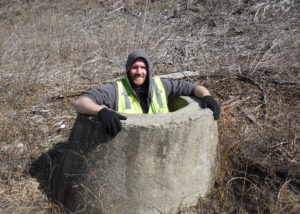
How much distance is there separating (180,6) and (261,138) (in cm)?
523

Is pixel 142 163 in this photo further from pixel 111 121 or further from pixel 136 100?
pixel 136 100

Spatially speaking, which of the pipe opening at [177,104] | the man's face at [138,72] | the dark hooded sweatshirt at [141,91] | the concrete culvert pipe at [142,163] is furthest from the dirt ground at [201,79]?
the man's face at [138,72]

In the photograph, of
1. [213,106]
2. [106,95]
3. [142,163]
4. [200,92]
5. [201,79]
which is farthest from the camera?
[201,79]

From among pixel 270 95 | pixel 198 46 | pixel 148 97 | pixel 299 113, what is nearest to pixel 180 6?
pixel 198 46

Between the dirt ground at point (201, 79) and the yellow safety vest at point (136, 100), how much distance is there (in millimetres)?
751

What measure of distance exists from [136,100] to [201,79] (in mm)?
2093

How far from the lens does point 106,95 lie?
9.18 feet

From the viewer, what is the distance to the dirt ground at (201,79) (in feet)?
9.48

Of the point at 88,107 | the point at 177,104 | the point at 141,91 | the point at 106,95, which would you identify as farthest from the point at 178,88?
the point at 88,107

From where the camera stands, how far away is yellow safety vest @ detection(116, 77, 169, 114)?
9.56 ft

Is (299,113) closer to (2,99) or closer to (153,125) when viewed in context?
(153,125)

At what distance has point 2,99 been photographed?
4879 millimetres

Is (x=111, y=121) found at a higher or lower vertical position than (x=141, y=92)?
lower

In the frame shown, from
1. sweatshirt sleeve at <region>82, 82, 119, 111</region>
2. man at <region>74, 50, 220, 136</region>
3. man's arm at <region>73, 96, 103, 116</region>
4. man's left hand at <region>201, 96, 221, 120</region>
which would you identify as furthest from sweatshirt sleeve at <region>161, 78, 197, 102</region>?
man's arm at <region>73, 96, 103, 116</region>
